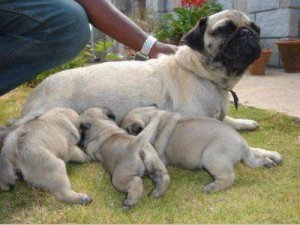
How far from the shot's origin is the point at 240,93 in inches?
237

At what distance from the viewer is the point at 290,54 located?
729 cm

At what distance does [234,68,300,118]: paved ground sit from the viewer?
503cm

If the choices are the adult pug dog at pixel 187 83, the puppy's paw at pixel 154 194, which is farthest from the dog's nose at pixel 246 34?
the puppy's paw at pixel 154 194

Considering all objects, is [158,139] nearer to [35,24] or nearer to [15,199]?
[15,199]

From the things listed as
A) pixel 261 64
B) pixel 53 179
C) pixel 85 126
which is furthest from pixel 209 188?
pixel 261 64

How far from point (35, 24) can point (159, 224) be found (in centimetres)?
196

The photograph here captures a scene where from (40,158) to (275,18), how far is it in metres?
6.21

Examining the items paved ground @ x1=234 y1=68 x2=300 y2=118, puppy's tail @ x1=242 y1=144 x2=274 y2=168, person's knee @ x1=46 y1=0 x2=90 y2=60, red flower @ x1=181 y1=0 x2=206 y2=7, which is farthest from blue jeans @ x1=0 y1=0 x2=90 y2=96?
red flower @ x1=181 y1=0 x2=206 y2=7

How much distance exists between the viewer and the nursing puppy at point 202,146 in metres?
2.92

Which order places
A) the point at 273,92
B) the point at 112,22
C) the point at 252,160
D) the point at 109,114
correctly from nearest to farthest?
the point at 252,160 → the point at 109,114 → the point at 112,22 → the point at 273,92

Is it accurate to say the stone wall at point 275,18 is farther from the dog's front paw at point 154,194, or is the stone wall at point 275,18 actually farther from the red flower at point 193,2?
the dog's front paw at point 154,194

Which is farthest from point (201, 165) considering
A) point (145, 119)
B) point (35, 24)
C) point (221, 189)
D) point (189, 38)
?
point (35, 24)

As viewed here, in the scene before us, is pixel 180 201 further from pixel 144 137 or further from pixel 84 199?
pixel 84 199

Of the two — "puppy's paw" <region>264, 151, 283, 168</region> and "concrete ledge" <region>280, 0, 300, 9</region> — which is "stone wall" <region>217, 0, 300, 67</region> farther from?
"puppy's paw" <region>264, 151, 283, 168</region>
